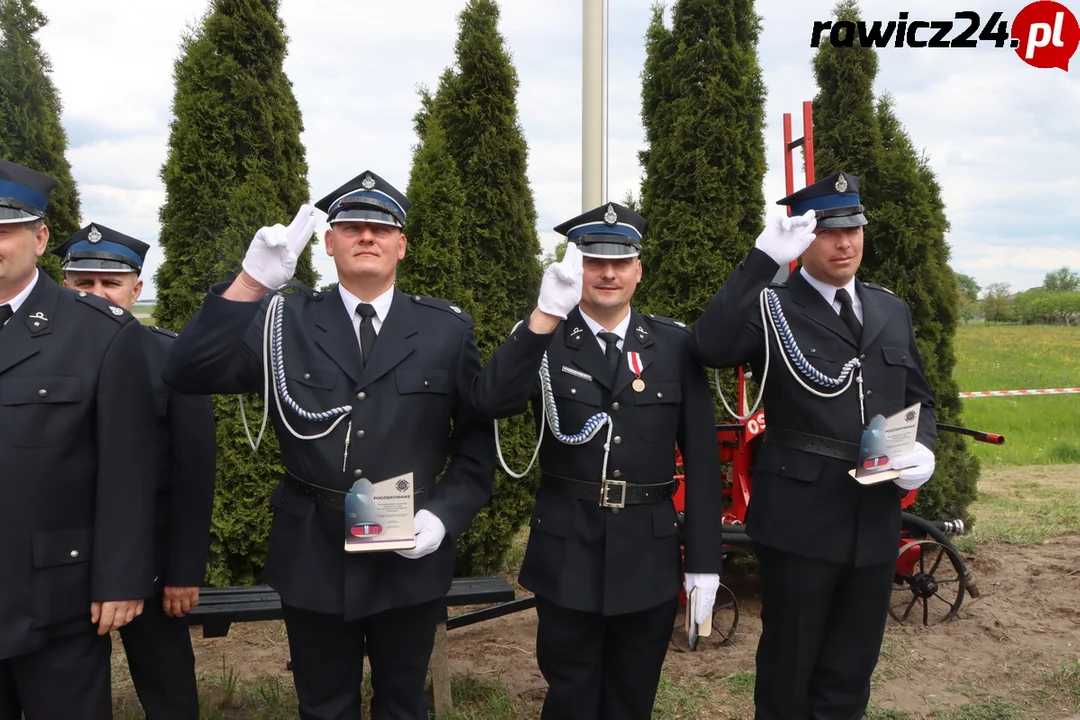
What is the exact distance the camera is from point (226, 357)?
87.6 inches

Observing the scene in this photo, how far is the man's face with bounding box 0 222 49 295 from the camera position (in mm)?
2211

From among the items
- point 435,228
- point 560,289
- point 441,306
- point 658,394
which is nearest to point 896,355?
point 658,394

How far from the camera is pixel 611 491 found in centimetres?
262

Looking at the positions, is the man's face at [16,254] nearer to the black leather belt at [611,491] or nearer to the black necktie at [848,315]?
the black leather belt at [611,491]

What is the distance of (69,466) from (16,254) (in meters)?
0.58

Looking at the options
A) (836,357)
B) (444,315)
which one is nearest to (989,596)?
(836,357)

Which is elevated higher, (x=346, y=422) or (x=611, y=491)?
(x=346, y=422)

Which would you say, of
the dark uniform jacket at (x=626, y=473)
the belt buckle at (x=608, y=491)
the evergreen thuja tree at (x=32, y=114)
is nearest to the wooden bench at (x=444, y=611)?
the dark uniform jacket at (x=626, y=473)

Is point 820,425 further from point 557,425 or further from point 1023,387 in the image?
point 1023,387

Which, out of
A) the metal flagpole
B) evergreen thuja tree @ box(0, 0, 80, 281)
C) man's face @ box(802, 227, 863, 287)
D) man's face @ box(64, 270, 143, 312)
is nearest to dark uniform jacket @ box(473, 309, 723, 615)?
man's face @ box(802, 227, 863, 287)

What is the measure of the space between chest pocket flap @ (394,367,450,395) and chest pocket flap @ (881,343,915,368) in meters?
1.49

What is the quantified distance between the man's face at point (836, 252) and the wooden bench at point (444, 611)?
1686 mm

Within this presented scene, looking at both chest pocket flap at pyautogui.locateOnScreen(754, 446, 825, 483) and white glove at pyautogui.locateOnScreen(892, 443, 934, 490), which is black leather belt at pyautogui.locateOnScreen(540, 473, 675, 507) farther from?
white glove at pyautogui.locateOnScreen(892, 443, 934, 490)

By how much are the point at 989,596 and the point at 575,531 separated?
3.81 meters
